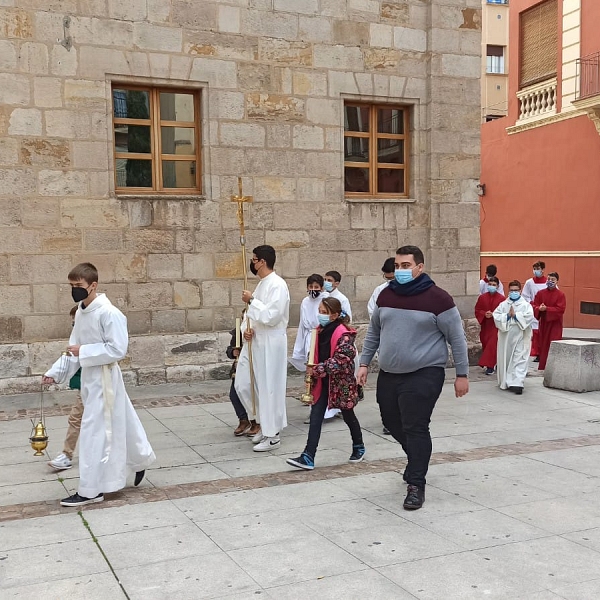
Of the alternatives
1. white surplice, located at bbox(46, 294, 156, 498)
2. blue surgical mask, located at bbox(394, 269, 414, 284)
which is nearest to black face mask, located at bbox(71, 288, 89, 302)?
white surplice, located at bbox(46, 294, 156, 498)

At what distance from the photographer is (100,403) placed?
5.49 metres

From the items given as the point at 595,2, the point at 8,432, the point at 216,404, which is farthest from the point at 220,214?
the point at 595,2

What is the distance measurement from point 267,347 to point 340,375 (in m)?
1.10

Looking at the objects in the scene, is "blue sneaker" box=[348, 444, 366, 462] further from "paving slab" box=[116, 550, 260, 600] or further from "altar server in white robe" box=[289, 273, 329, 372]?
"altar server in white robe" box=[289, 273, 329, 372]

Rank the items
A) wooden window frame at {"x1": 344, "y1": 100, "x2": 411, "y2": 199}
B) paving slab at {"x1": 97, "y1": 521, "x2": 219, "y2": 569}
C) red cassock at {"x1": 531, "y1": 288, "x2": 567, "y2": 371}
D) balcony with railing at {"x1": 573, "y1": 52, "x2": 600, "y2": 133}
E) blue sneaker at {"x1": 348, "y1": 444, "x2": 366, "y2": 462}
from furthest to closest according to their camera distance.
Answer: balcony with railing at {"x1": 573, "y1": 52, "x2": 600, "y2": 133}
red cassock at {"x1": 531, "y1": 288, "x2": 567, "y2": 371}
wooden window frame at {"x1": 344, "y1": 100, "x2": 411, "y2": 199}
blue sneaker at {"x1": 348, "y1": 444, "x2": 366, "y2": 462}
paving slab at {"x1": 97, "y1": 521, "x2": 219, "y2": 569}

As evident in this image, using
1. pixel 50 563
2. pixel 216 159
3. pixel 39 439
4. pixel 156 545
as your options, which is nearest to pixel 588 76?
pixel 216 159

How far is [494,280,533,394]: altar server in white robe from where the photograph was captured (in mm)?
9867

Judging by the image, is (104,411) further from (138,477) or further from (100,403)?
(138,477)

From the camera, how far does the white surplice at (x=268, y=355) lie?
696 cm

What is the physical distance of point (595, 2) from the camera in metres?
→ 18.0

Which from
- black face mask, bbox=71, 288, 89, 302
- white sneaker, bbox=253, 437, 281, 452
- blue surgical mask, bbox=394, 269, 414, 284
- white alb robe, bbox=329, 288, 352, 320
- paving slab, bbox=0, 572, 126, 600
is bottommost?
white sneaker, bbox=253, 437, 281, 452

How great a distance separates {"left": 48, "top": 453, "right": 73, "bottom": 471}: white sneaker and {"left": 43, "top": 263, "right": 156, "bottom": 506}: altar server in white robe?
912 millimetres

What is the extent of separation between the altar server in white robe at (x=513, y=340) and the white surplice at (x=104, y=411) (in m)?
5.76

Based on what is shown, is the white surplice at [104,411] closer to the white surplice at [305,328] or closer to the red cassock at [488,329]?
the white surplice at [305,328]
